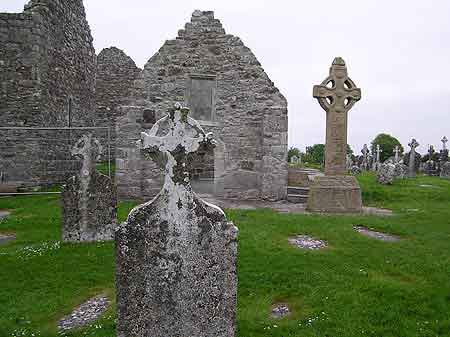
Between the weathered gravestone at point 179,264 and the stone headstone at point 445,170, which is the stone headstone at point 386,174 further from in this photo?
the weathered gravestone at point 179,264

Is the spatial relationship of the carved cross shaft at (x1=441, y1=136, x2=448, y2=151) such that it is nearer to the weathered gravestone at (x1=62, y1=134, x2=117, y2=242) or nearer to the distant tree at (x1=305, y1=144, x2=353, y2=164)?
the distant tree at (x1=305, y1=144, x2=353, y2=164)

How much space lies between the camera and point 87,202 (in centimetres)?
633

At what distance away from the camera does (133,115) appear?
11.2 m

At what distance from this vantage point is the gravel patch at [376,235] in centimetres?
→ 695

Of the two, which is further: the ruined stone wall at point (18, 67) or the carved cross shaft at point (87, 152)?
the ruined stone wall at point (18, 67)

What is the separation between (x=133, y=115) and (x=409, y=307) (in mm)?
8993

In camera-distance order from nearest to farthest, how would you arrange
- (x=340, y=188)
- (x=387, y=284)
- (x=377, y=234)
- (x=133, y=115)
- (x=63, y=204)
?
(x=387, y=284)
(x=63, y=204)
(x=377, y=234)
(x=340, y=188)
(x=133, y=115)

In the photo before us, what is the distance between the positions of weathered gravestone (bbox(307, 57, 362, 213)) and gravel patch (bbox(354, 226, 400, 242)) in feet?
5.27

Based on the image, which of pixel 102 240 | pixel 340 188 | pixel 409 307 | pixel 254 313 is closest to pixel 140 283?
pixel 254 313

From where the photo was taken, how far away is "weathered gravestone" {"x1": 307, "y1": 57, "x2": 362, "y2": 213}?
9359 mm

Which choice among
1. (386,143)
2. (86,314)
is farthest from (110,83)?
(386,143)

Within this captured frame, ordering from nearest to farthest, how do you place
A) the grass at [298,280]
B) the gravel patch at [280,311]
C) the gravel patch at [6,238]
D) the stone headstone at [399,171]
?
the grass at [298,280], the gravel patch at [280,311], the gravel patch at [6,238], the stone headstone at [399,171]

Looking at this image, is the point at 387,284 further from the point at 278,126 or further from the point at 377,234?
the point at 278,126

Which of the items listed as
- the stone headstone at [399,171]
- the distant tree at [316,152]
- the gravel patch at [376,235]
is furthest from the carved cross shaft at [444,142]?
the gravel patch at [376,235]
